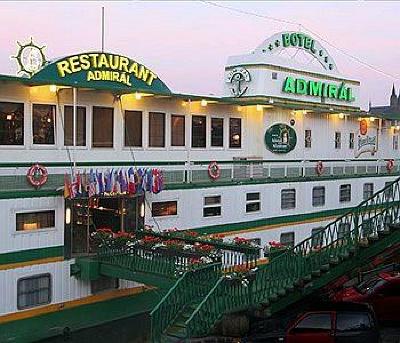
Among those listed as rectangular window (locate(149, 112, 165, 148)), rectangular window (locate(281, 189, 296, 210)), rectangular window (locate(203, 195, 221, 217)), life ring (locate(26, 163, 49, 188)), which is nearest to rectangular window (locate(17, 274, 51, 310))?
life ring (locate(26, 163, 49, 188))

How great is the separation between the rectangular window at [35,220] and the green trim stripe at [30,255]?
640mm

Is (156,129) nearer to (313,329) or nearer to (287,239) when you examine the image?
(287,239)

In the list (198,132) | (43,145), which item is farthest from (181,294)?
(198,132)

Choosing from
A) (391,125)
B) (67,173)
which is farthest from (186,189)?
(391,125)

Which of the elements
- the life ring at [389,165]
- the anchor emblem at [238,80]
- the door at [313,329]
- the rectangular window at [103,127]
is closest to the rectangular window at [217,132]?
the anchor emblem at [238,80]

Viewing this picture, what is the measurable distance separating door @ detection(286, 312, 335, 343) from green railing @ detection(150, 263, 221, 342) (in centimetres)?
246

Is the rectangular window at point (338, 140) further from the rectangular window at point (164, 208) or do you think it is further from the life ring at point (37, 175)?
the life ring at point (37, 175)

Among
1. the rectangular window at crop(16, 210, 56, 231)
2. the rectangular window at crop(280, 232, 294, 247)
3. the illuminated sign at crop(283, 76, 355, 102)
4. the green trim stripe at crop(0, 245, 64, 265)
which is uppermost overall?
the illuminated sign at crop(283, 76, 355, 102)

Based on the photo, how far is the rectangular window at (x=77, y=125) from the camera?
65.0 ft

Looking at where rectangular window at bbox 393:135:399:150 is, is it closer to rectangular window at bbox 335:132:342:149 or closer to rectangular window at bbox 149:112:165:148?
rectangular window at bbox 335:132:342:149

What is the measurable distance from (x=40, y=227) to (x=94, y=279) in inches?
87.5

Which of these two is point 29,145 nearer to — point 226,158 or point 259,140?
point 226,158

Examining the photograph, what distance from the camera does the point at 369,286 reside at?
68.3ft

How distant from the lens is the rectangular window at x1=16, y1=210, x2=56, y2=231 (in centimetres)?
1712
